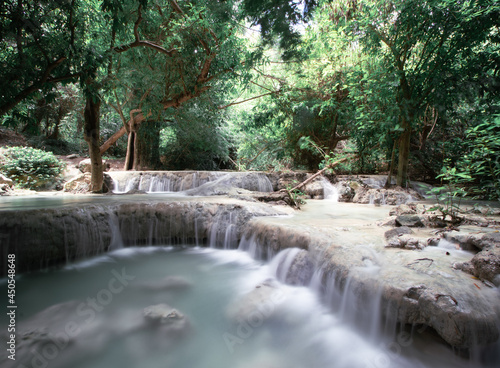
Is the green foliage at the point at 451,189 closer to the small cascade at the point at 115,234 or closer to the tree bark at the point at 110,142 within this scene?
the small cascade at the point at 115,234

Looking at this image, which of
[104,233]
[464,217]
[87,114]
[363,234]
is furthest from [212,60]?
[464,217]

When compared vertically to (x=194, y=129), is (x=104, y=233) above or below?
below

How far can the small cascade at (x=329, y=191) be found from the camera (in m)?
8.76

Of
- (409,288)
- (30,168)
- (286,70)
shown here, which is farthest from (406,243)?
(30,168)

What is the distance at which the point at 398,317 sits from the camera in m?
1.98

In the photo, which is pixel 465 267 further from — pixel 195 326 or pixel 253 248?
pixel 253 248

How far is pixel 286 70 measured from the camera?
8.35 metres

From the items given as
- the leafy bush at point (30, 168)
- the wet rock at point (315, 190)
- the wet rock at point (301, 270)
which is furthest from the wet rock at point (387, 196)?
the leafy bush at point (30, 168)

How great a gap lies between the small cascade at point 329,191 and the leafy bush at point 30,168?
10454 millimetres

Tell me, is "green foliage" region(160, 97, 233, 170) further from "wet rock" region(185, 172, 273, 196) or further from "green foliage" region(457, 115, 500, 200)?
"green foliage" region(457, 115, 500, 200)

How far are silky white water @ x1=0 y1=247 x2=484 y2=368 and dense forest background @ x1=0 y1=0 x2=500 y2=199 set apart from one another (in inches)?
92.2

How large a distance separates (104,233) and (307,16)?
431cm

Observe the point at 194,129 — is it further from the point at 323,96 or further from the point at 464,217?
the point at 464,217

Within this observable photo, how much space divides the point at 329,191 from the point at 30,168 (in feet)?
37.1
